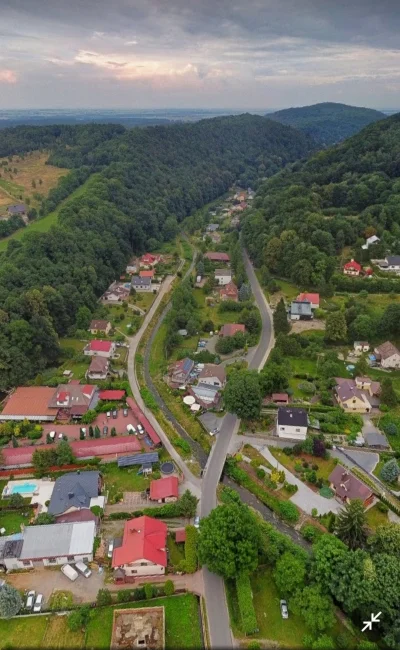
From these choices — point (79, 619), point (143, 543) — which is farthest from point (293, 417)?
point (79, 619)

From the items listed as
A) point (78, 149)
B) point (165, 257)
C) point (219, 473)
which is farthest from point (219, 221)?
point (219, 473)

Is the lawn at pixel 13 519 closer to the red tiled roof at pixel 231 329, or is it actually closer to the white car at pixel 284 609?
the white car at pixel 284 609

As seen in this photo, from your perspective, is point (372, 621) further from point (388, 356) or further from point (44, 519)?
point (388, 356)

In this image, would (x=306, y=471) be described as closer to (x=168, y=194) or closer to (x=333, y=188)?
(x=333, y=188)

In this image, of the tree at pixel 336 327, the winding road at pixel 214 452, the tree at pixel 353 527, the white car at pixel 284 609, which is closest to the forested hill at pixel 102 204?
the winding road at pixel 214 452

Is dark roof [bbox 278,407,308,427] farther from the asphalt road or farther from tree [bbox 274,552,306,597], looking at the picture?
tree [bbox 274,552,306,597]

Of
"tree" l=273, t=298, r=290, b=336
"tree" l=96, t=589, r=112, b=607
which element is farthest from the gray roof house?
"tree" l=273, t=298, r=290, b=336
